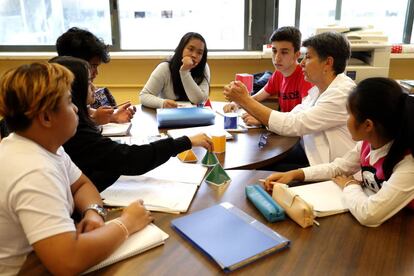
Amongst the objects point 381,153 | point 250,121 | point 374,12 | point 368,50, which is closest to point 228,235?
point 381,153

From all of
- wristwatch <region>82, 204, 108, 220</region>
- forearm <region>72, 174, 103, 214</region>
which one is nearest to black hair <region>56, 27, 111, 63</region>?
forearm <region>72, 174, 103, 214</region>

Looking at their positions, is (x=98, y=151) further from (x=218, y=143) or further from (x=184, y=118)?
(x=184, y=118)

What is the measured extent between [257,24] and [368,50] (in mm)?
1109

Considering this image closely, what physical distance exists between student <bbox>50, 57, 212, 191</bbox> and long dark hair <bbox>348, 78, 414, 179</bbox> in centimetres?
65

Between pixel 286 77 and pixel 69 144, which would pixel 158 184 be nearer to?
pixel 69 144

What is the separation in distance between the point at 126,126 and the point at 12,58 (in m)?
2.29

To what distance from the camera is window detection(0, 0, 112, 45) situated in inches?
144

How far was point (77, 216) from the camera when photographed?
3.59 ft

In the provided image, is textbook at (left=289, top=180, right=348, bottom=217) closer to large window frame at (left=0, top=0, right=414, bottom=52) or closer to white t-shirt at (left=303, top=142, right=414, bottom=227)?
white t-shirt at (left=303, top=142, right=414, bottom=227)

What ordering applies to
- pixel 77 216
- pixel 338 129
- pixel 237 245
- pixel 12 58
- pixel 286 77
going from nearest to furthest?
pixel 237 245 → pixel 77 216 → pixel 338 129 → pixel 286 77 → pixel 12 58

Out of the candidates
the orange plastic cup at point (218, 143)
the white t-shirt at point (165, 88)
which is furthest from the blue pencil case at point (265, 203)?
the white t-shirt at point (165, 88)

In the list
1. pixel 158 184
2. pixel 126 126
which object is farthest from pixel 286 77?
pixel 158 184

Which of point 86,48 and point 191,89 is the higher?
point 86,48

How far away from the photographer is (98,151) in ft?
4.01
